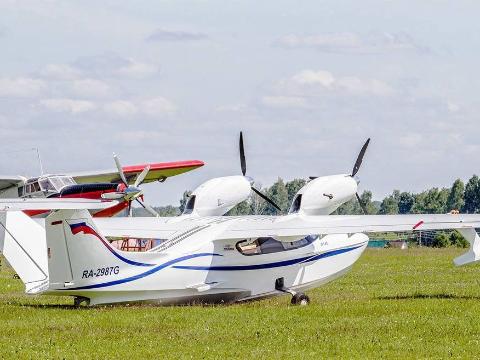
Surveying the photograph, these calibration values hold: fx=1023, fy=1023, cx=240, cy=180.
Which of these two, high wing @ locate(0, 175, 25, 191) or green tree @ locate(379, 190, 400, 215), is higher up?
high wing @ locate(0, 175, 25, 191)

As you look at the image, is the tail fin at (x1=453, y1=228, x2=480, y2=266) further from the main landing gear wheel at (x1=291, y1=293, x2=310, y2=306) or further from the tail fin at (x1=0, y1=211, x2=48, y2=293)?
the tail fin at (x1=0, y1=211, x2=48, y2=293)

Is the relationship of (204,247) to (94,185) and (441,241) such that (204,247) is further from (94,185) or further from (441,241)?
(441,241)

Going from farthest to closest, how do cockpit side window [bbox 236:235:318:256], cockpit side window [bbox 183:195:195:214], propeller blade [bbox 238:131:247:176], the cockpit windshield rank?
the cockpit windshield → propeller blade [bbox 238:131:247:176] → cockpit side window [bbox 183:195:195:214] → cockpit side window [bbox 236:235:318:256]

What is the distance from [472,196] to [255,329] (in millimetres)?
126198

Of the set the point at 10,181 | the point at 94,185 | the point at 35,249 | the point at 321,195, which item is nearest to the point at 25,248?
the point at 35,249

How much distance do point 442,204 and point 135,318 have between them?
405 feet

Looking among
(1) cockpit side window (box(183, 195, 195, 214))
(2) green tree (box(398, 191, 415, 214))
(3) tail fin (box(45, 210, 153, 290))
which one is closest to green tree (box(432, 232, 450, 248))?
(1) cockpit side window (box(183, 195, 195, 214))

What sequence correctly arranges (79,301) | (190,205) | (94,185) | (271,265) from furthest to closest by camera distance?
(94,185) → (190,205) → (271,265) → (79,301)

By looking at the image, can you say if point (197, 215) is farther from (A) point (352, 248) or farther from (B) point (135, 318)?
(B) point (135, 318)

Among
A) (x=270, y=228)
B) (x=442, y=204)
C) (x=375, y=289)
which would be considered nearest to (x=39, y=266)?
(x=270, y=228)

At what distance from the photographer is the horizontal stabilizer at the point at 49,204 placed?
16.6 metres

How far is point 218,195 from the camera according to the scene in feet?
75.1

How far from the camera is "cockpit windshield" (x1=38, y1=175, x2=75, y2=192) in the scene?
38487mm

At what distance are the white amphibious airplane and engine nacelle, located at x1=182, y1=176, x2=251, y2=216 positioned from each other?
2cm
